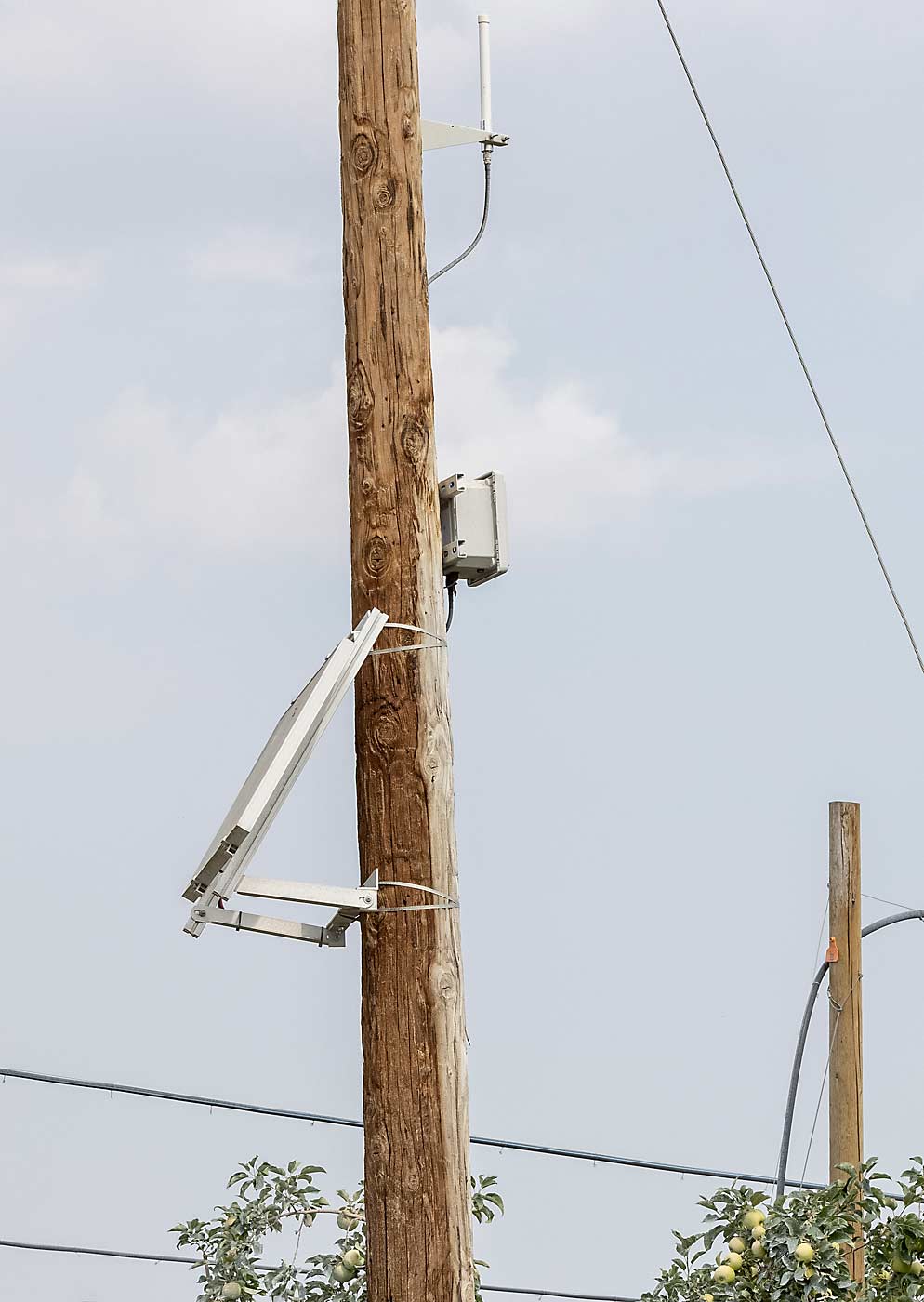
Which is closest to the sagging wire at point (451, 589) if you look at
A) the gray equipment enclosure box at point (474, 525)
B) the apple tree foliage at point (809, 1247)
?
the gray equipment enclosure box at point (474, 525)

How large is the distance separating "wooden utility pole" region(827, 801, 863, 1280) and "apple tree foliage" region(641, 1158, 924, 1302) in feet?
2.71

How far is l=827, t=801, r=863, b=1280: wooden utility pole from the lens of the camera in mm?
6652

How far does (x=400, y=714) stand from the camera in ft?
12.4

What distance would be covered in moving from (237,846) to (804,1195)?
115 inches

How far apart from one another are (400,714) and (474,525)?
1.67 feet

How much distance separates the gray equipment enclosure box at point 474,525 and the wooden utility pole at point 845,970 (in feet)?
10.9

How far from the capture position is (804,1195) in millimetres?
5512

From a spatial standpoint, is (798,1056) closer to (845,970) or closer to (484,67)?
(845,970)

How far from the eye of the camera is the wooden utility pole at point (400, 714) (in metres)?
3.62

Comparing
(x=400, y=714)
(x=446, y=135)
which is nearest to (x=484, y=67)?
(x=446, y=135)

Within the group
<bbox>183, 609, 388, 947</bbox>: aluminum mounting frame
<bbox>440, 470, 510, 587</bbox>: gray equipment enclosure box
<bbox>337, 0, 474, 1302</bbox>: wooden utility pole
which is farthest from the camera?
<bbox>440, 470, 510, 587</bbox>: gray equipment enclosure box

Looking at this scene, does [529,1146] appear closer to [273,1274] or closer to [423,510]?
[273,1274]

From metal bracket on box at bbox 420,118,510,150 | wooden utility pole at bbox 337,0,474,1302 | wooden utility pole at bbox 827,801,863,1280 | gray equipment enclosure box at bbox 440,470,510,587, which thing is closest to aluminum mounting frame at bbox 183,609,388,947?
wooden utility pole at bbox 337,0,474,1302

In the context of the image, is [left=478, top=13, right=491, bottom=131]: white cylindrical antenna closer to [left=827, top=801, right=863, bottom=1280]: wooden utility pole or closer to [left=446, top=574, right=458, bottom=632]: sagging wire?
[left=446, top=574, right=458, bottom=632]: sagging wire
